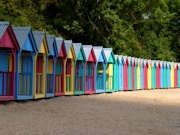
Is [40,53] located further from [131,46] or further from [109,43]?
[131,46]

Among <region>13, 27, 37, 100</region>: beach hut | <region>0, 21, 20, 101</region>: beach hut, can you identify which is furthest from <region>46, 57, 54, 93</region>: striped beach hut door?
<region>0, 21, 20, 101</region>: beach hut

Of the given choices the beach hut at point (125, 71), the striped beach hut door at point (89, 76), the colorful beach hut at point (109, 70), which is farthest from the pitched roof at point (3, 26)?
the beach hut at point (125, 71)

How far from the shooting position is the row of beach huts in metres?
18.2

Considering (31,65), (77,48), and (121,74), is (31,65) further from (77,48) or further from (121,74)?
(121,74)

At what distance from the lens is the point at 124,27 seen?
160 ft

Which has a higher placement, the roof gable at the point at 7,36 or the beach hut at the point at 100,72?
the roof gable at the point at 7,36

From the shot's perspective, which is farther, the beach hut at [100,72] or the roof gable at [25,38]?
the beach hut at [100,72]

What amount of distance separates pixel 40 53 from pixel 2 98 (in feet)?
15.1

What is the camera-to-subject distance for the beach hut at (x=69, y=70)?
24.1 m

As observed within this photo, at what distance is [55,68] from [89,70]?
20.2 feet

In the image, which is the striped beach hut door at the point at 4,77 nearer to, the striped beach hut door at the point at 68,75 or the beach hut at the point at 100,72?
the striped beach hut door at the point at 68,75

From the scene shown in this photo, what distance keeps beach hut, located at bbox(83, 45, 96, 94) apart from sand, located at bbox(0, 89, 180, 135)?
608cm

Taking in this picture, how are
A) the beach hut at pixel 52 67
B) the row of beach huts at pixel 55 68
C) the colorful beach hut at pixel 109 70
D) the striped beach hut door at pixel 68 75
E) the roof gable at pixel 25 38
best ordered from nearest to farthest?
the row of beach huts at pixel 55 68
the roof gable at pixel 25 38
the beach hut at pixel 52 67
the striped beach hut door at pixel 68 75
the colorful beach hut at pixel 109 70

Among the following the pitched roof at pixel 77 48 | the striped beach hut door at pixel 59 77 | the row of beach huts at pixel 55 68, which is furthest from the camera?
the pitched roof at pixel 77 48
